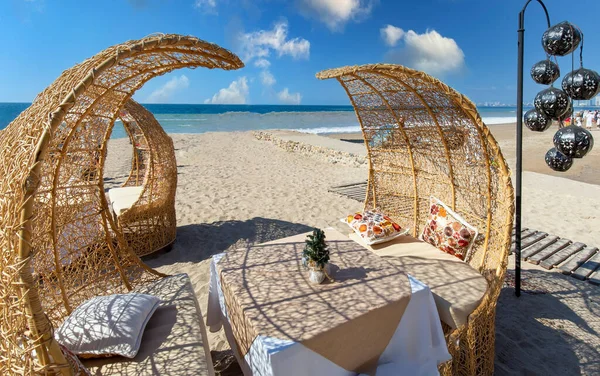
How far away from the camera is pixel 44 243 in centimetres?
249

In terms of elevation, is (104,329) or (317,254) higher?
(317,254)

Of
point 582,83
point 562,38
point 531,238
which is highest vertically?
point 562,38

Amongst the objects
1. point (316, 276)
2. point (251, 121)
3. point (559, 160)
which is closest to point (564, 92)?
point (559, 160)

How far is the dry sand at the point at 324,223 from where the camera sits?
9.29ft

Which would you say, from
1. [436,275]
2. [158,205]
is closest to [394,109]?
[436,275]

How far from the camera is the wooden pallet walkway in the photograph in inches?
153

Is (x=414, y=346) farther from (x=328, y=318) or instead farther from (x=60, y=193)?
(x=60, y=193)

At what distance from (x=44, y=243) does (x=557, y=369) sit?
3.72 meters

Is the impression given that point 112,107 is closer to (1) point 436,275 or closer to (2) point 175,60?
(2) point 175,60

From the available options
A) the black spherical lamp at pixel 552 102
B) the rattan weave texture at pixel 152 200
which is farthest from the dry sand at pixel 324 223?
the black spherical lamp at pixel 552 102

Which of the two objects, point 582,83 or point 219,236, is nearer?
point 582,83

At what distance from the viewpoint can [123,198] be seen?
16.0 ft

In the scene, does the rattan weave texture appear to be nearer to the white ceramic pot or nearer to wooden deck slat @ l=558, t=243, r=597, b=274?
the white ceramic pot

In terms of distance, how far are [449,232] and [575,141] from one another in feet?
4.04
